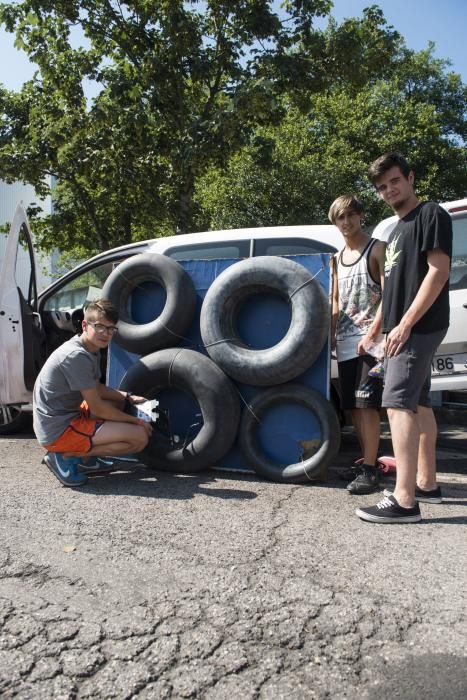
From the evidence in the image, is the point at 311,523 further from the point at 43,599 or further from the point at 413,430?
the point at 43,599

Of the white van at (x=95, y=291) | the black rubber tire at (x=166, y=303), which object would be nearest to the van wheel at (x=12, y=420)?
the white van at (x=95, y=291)

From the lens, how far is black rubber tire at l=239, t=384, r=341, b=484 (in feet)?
13.2

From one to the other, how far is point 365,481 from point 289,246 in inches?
86.9

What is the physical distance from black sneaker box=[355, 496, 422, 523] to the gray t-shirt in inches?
77.0

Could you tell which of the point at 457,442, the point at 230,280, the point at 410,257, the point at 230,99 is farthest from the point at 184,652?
the point at 230,99

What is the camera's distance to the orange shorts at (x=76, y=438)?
405 cm

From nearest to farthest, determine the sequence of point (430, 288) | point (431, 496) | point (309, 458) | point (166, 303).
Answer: point (430, 288) < point (431, 496) < point (309, 458) < point (166, 303)

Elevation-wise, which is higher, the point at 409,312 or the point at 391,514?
the point at 409,312

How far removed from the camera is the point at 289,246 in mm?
5199

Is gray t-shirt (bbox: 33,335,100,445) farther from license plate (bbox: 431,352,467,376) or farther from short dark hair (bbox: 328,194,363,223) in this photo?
license plate (bbox: 431,352,467,376)

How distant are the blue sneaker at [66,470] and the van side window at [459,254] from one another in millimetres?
3158

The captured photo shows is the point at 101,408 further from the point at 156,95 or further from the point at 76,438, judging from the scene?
the point at 156,95

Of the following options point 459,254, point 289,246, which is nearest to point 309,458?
point 289,246

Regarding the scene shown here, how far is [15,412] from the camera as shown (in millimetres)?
6098
